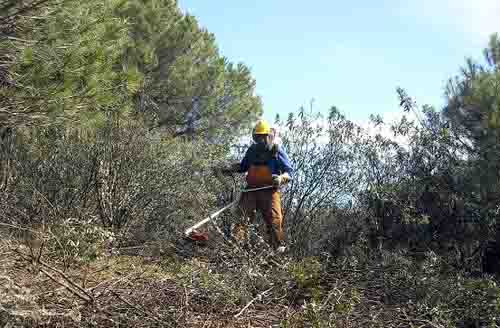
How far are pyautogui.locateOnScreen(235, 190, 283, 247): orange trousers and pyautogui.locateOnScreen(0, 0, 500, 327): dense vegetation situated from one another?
0.42m

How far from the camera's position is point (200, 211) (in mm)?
7984

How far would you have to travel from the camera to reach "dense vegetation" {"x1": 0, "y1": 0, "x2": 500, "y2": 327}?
14.3 feet

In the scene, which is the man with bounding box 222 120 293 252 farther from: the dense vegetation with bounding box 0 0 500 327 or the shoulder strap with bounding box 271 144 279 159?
the dense vegetation with bounding box 0 0 500 327

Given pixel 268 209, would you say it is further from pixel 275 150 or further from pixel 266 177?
pixel 275 150

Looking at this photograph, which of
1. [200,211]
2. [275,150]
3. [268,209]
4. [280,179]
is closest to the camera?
[280,179]

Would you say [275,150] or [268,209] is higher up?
[275,150]

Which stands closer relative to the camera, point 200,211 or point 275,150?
point 275,150

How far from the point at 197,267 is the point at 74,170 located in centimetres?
308

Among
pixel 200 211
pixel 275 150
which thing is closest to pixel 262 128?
pixel 275 150

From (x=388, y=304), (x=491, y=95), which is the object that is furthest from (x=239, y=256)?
(x=491, y=95)

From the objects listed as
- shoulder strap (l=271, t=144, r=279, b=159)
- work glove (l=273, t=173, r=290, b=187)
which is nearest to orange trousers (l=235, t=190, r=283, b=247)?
work glove (l=273, t=173, r=290, b=187)

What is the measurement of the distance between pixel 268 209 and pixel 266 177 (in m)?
0.34

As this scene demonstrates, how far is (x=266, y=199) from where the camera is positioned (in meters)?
6.73

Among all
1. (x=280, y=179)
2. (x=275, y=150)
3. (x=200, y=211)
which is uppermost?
(x=275, y=150)
